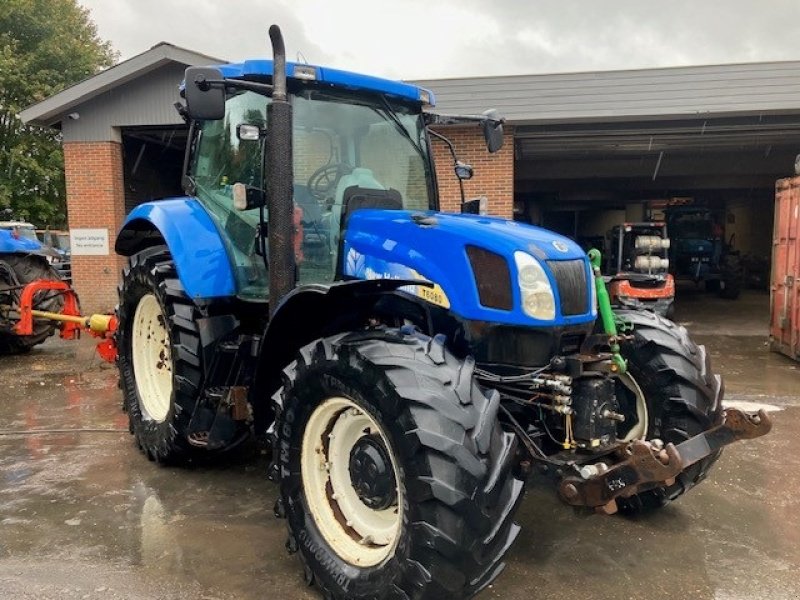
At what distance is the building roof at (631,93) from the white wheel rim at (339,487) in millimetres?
8256

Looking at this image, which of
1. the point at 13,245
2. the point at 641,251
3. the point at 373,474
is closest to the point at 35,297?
the point at 13,245

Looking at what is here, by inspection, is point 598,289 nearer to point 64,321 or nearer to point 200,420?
point 200,420

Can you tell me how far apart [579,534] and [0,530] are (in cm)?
309

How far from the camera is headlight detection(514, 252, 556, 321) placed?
2898mm

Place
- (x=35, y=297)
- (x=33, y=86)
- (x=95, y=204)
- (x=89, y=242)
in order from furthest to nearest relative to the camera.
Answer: (x=33, y=86), (x=89, y=242), (x=95, y=204), (x=35, y=297)

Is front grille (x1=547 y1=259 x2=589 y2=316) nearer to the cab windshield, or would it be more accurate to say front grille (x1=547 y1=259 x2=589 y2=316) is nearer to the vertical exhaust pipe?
the cab windshield

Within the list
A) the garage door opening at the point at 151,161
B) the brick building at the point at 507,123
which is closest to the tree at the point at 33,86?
the garage door opening at the point at 151,161

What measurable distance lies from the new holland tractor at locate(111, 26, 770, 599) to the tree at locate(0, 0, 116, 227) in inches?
874

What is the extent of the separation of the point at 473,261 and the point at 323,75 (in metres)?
1.43

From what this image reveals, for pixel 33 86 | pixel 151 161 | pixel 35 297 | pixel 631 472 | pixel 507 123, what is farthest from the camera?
pixel 33 86

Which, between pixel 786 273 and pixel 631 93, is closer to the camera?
pixel 786 273

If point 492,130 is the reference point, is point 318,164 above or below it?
below

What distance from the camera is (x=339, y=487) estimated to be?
303cm

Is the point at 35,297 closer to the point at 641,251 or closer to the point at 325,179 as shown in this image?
the point at 325,179
